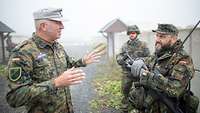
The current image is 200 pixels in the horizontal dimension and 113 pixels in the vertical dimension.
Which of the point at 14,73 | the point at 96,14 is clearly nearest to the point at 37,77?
the point at 14,73

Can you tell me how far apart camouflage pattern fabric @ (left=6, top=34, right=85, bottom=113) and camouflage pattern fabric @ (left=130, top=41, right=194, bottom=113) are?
1251 mm

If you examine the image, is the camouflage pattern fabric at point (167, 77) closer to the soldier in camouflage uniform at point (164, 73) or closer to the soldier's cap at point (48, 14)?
the soldier in camouflage uniform at point (164, 73)

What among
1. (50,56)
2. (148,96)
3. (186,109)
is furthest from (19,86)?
(186,109)

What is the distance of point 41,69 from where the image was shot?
2.93m

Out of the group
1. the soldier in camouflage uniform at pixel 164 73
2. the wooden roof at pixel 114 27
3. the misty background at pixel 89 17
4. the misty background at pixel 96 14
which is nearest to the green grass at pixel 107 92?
the misty background at pixel 89 17

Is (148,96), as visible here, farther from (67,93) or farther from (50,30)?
(50,30)

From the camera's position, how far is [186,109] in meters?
3.89

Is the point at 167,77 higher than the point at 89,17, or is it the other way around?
the point at 89,17

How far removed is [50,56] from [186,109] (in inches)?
85.7

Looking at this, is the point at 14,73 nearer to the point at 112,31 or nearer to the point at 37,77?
the point at 37,77

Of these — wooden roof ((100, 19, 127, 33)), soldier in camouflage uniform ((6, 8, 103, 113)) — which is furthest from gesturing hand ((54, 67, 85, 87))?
wooden roof ((100, 19, 127, 33))

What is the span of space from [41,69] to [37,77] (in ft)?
0.32

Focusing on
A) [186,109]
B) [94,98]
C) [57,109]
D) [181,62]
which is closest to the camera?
[57,109]

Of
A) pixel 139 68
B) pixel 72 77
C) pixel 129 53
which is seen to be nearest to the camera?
pixel 72 77
